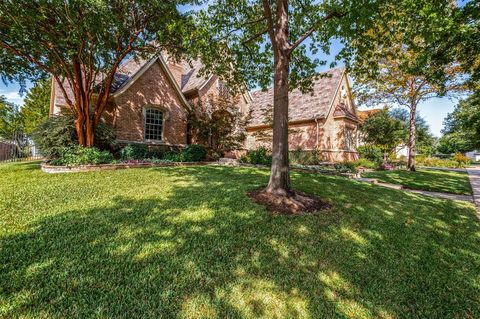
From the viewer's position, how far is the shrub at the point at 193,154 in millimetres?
12755

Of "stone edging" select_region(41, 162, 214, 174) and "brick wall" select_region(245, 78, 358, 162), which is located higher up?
"brick wall" select_region(245, 78, 358, 162)

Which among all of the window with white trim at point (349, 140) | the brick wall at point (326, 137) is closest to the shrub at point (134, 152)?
the brick wall at point (326, 137)

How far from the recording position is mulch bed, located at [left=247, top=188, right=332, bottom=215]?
4.62m

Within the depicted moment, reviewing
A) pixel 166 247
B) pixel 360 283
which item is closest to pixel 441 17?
pixel 360 283

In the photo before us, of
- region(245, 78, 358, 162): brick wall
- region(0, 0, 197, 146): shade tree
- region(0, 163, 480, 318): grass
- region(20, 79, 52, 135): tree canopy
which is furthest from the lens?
region(20, 79, 52, 135): tree canopy

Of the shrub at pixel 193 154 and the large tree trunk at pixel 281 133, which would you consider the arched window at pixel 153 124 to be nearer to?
the shrub at pixel 193 154

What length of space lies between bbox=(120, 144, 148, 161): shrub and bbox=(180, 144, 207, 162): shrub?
7.63ft

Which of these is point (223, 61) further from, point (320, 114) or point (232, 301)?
point (320, 114)

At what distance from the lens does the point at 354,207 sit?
17.3 feet

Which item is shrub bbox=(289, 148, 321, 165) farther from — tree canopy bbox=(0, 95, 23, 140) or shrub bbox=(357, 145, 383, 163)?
tree canopy bbox=(0, 95, 23, 140)

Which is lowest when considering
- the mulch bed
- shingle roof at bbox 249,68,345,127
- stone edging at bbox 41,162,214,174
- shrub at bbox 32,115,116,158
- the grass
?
the grass

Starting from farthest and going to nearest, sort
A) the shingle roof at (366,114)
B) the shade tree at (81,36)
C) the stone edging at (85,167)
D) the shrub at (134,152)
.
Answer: the shingle roof at (366,114) → the shrub at (134,152) → the stone edging at (85,167) → the shade tree at (81,36)

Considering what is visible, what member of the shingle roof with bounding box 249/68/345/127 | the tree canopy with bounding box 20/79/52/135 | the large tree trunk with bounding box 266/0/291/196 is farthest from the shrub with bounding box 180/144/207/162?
the tree canopy with bounding box 20/79/52/135

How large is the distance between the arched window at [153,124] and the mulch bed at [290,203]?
35.2 feet
